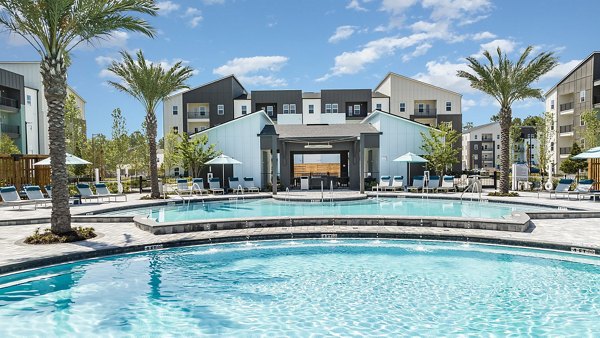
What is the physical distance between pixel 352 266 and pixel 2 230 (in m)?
11.5

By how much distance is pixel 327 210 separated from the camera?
642 inches

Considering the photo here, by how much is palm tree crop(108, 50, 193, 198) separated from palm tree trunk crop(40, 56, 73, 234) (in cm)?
1131

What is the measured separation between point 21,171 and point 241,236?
1765 centimetres

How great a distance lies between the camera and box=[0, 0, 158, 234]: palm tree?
31.8ft

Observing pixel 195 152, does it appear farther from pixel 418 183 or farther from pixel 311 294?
pixel 311 294

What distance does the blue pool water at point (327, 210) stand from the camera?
48.8 feet

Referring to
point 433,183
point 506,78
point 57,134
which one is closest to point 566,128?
point 506,78

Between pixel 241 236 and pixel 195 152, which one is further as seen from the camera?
pixel 195 152

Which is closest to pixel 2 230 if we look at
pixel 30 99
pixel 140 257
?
pixel 140 257

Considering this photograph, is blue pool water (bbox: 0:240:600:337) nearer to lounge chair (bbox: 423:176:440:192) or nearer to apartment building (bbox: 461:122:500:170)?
lounge chair (bbox: 423:176:440:192)

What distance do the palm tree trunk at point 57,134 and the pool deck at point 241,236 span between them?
1.00 m

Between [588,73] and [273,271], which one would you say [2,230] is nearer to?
[273,271]

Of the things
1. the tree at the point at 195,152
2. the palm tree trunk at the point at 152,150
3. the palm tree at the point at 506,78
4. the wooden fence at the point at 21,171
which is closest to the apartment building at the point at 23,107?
the wooden fence at the point at 21,171

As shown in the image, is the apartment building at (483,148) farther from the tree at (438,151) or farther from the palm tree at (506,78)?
the palm tree at (506,78)
